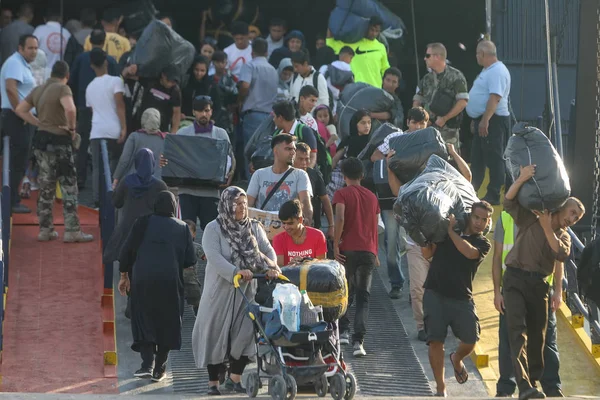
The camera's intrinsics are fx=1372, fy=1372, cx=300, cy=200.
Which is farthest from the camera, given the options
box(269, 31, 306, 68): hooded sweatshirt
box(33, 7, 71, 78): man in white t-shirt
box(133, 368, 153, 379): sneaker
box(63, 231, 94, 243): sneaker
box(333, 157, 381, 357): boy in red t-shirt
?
box(269, 31, 306, 68): hooded sweatshirt

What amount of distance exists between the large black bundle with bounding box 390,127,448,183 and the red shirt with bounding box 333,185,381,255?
14.0 inches

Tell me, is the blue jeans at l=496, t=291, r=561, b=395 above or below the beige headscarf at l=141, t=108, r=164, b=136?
below

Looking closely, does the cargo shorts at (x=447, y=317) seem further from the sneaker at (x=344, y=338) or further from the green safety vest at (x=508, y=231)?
the sneaker at (x=344, y=338)

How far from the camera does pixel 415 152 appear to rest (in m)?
11.1

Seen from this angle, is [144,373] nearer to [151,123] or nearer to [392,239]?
[151,123]

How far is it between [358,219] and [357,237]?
15 cm

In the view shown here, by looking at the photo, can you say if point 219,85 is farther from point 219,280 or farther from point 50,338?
point 219,280

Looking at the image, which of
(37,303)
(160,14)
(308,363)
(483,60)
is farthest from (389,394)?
(160,14)

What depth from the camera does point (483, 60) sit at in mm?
14969

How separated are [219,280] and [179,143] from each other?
2.79 meters

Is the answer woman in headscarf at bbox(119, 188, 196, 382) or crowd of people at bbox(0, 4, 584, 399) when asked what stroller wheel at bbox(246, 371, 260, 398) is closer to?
crowd of people at bbox(0, 4, 584, 399)

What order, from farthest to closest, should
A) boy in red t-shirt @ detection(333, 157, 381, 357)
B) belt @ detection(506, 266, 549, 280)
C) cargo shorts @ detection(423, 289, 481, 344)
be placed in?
boy in red t-shirt @ detection(333, 157, 381, 357)
cargo shorts @ detection(423, 289, 481, 344)
belt @ detection(506, 266, 549, 280)

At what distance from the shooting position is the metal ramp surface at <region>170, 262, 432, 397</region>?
10.6 metres

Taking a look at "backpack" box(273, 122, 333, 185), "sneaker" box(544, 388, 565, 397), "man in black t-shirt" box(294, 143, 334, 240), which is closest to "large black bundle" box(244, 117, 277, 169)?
"backpack" box(273, 122, 333, 185)
